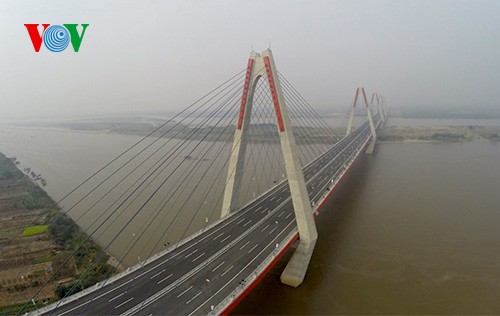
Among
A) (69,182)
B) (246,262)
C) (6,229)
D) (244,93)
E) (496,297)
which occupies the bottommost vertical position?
(496,297)

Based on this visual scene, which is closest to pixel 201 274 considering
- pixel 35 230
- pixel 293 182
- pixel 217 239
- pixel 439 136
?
pixel 217 239

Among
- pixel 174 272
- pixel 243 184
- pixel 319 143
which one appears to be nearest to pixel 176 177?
pixel 243 184

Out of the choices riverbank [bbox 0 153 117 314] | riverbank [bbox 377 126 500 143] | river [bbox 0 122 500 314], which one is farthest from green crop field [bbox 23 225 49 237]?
riverbank [bbox 377 126 500 143]

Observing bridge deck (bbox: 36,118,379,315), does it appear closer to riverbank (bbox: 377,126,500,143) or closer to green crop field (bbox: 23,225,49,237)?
green crop field (bbox: 23,225,49,237)

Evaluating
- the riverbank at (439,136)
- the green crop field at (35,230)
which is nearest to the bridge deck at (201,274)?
the green crop field at (35,230)

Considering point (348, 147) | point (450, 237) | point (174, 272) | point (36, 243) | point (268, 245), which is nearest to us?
point (174, 272)

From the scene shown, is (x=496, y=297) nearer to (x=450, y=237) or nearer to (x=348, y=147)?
(x=450, y=237)
